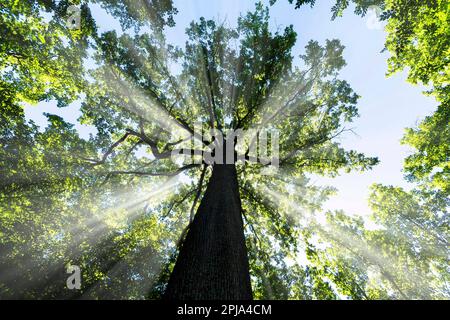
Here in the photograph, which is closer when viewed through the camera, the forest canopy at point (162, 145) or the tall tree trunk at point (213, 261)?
the tall tree trunk at point (213, 261)

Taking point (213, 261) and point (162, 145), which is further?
point (162, 145)

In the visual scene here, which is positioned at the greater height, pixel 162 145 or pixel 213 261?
pixel 162 145

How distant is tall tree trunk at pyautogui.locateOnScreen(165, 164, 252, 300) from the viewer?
8.71ft

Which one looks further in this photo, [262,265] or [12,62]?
[262,265]

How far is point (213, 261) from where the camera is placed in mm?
3031

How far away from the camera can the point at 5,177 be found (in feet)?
28.0

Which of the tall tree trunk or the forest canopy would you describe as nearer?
the tall tree trunk

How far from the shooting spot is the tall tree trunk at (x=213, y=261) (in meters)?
2.66

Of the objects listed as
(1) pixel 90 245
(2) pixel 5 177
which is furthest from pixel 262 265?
(2) pixel 5 177

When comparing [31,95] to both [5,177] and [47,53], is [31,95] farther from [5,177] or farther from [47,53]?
[5,177]

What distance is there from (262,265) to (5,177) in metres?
10.2
